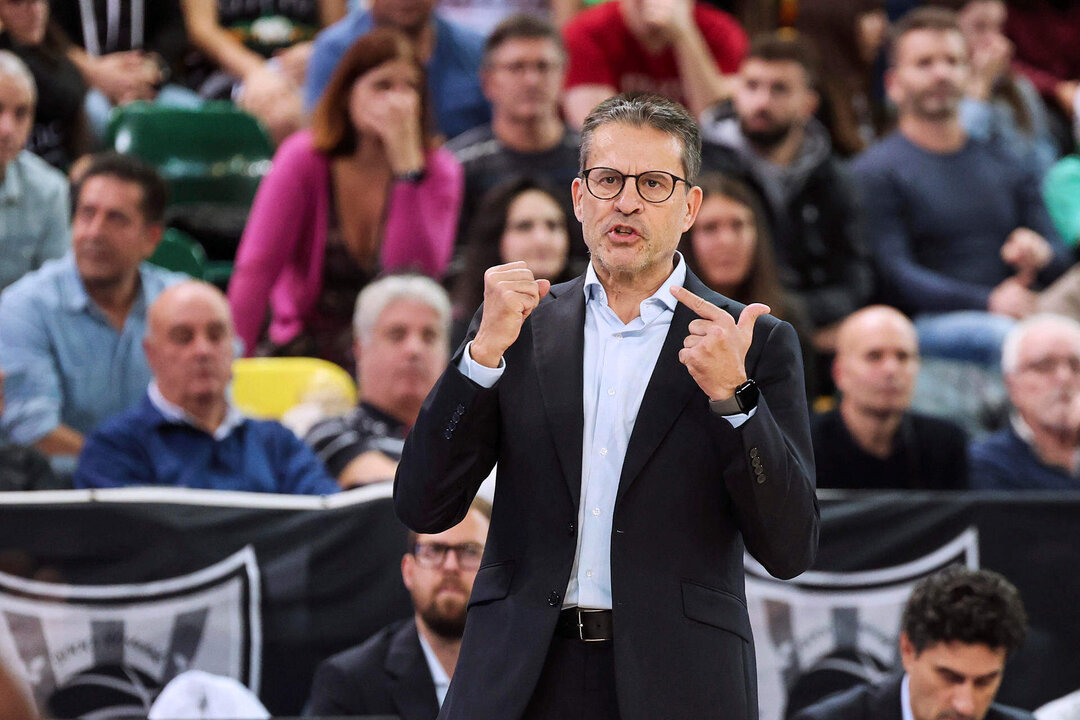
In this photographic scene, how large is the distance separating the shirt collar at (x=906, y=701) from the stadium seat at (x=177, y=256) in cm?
337

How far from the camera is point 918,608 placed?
3.87 m

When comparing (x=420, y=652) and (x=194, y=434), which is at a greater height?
(x=194, y=434)

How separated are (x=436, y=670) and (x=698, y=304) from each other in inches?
77.5

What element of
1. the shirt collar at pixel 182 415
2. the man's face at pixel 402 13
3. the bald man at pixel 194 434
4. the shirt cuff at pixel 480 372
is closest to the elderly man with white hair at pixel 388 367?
the bald man at pixel 194 434

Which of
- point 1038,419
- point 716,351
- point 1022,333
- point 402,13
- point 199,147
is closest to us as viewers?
point 716,351

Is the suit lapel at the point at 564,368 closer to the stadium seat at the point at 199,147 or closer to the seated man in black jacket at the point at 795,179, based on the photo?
the seated man in black jacket at the point at 795,179

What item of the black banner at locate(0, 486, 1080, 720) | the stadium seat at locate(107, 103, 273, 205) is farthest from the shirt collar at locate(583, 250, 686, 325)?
the stadium seat at locate(107, 103, 273, 205)

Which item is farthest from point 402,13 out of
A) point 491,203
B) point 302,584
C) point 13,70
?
point 302,584

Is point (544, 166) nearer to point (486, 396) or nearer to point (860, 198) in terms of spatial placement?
point (860, 198)

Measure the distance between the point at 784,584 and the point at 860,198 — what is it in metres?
2.78

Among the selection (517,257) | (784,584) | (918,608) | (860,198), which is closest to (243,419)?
(517,257)

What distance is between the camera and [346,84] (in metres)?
5.96

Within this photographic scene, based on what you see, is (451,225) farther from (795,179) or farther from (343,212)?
(795,179)

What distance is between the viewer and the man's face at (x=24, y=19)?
6.40 metres
